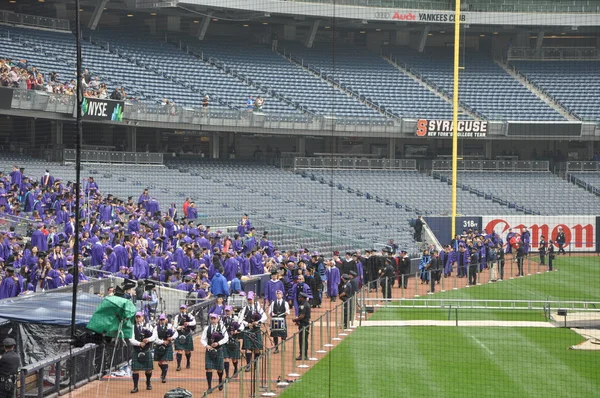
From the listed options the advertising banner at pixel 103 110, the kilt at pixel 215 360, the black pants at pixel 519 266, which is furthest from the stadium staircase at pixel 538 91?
the kilt at pixel 215 360

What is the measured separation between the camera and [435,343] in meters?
16.7

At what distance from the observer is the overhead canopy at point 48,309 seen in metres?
Result: 12.4

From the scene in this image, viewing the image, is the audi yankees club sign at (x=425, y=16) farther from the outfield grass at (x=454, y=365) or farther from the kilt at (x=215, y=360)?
the kilt at (x=215, y=360)

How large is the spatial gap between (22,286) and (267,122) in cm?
1919

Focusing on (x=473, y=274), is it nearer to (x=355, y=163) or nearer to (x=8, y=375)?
(x=355, y=163)

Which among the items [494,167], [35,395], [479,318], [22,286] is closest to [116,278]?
[22,286]

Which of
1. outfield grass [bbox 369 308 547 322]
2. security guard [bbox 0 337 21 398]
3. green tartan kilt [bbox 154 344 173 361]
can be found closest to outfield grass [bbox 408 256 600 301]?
outfield grass [bbox 369 308 547 322]

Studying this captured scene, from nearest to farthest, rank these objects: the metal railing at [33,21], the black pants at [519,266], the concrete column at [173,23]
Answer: the black pants at [519,266]
the metal railing at [33,21]
the concrete column at [173,23]

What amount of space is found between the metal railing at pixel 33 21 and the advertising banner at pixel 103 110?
21.5ft

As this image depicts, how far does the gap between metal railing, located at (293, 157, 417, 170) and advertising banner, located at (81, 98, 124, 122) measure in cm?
807

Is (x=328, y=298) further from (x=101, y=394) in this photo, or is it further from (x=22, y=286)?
(x=101, y=394)

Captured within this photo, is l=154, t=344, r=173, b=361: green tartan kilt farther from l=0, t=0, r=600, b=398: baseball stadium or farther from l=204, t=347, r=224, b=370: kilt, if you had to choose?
l=204, t=347, r=224, b=370: kilt

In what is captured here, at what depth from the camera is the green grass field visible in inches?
530

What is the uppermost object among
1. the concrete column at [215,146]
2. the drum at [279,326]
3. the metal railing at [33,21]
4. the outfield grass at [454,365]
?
the metal railing at [33,21]
